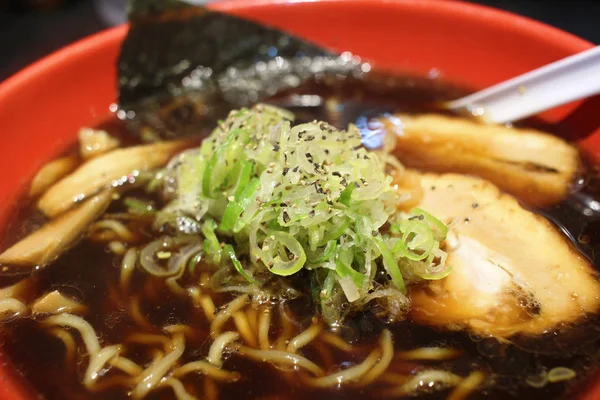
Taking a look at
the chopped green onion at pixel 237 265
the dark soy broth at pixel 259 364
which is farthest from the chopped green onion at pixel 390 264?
the chopped green onion at pixel 237 265

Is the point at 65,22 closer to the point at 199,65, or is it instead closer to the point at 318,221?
the point at 199,65

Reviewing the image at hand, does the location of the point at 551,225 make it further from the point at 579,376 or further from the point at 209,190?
the point at 209,190

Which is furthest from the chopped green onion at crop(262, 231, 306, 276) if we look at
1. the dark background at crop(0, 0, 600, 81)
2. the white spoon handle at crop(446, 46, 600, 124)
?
the dark background at crop(0, 0, 600, 81)

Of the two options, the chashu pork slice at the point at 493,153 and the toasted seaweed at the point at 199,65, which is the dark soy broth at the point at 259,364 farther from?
the toasted seaweed at the point at 199,65

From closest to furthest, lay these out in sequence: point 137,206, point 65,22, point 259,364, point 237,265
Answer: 1. point 259,364
2. point 237,265
3. point 137,206
4. point 65,22

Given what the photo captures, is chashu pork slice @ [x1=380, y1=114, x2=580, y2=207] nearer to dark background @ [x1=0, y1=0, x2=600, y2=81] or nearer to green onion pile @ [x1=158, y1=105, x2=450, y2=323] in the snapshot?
green onion pile @ [x1=158, y1=105, x2=450, y2=323]

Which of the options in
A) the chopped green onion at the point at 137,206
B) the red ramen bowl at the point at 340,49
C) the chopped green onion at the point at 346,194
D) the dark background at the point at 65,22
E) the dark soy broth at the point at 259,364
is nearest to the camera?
the dark soy broth at the point at 259,364

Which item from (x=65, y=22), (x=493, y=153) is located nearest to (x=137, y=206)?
(x=493, y=153)
